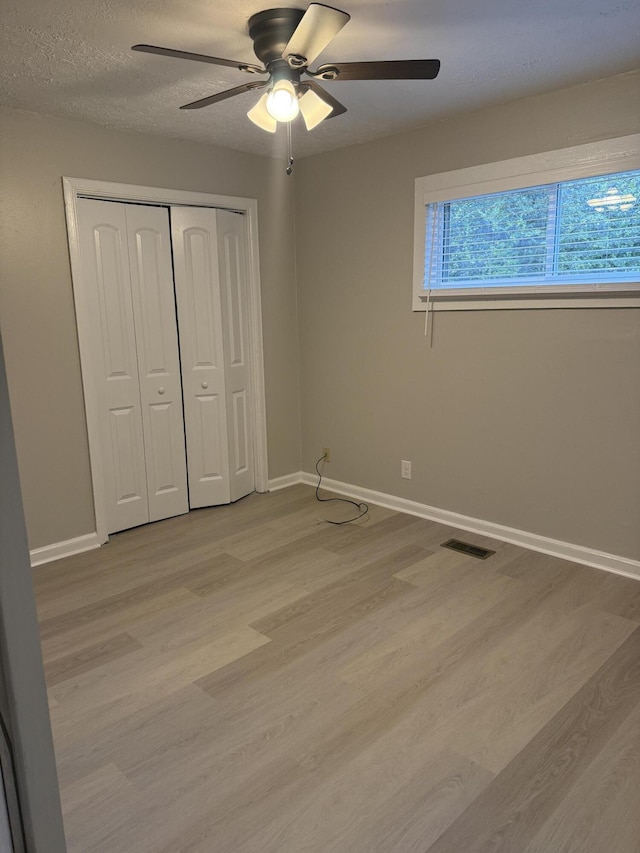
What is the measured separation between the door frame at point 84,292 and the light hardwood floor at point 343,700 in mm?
601

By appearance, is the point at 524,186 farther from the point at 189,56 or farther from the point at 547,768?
the point at 547,768

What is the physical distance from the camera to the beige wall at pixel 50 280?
3.11 m

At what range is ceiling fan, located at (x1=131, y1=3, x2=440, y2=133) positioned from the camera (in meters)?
1.95

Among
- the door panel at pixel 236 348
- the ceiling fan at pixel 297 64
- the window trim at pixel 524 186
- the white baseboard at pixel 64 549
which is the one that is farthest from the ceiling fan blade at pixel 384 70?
the white baseboard at pixel 64 549

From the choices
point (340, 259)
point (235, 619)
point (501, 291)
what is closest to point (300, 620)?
point (235, 619)

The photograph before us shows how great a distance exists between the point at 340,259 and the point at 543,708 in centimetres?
306

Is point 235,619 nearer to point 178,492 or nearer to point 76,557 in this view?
point 76,557

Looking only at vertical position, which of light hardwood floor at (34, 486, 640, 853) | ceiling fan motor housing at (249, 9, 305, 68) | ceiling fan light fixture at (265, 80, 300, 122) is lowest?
light hardwood floor at (34, 486, 640, 853)

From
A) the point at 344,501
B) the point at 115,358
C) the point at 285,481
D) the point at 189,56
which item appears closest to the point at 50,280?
the point at 115,358

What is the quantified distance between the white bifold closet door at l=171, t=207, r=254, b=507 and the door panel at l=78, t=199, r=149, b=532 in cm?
36

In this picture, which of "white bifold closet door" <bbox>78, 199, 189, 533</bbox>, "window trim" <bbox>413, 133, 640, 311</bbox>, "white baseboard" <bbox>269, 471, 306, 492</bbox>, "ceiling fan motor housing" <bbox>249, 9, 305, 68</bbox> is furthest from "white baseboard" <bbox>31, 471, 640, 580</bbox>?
"ceiling fan motor housing" <bbox>249, 9, 305, 68</bbox>

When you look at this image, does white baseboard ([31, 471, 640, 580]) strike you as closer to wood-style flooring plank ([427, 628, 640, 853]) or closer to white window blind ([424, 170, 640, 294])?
wood-style flooring plank ([427, 628, 640, 853])

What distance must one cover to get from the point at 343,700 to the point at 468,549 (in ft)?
4.91

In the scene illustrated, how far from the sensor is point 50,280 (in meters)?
3.27
